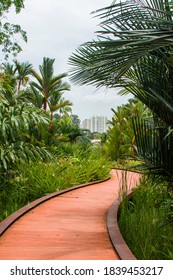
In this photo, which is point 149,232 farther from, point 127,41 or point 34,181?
point 34,181

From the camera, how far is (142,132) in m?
3.48

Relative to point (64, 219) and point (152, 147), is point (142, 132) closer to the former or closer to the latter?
point (152, 147)

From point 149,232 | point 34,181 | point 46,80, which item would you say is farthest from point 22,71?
point 149,232

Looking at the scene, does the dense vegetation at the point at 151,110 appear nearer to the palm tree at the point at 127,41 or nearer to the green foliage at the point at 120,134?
the palm tree at the point at 127,41

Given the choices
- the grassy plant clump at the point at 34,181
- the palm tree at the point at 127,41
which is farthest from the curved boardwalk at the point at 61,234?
the palm tree at the point at 127,41

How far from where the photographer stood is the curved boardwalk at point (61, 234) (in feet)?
8.63

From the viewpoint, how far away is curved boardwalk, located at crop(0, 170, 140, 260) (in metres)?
2.63

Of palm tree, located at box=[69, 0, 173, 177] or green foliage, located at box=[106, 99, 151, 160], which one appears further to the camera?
green foliage, located at box=[106, 99, 151, 160]

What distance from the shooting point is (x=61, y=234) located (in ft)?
10.5

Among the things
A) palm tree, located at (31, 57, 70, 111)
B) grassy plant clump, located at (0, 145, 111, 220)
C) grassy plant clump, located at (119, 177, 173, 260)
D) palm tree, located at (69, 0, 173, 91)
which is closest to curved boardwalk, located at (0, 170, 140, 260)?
grassy plant clump, located at (119, 177, 173, 260)

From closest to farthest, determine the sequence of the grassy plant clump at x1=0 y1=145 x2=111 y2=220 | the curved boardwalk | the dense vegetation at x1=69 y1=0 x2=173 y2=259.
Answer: the curved boardwalk
the dense vegetation at x1=69 y1=0 x2=173 y2=259
the grassy plant clump at x1=0 y1=145 x2=111 y2=220

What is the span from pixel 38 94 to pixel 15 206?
6900 millimetres

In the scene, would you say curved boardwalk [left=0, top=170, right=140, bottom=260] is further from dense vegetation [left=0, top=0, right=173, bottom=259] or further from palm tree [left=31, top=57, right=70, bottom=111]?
palm tree [left=31, top=57, right=70, bottom=111]
